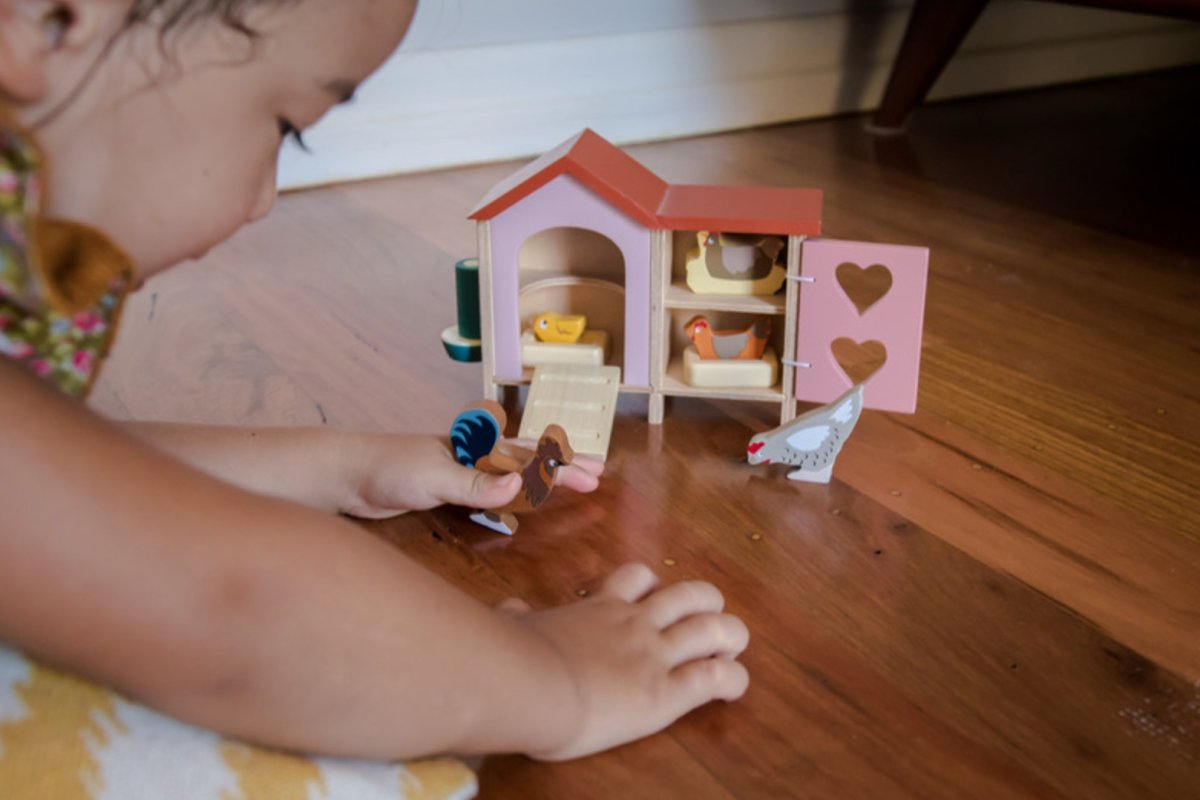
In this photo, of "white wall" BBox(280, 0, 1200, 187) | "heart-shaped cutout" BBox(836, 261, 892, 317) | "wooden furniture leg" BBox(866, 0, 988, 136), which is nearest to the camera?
"heart-shaped cutout" BBox(836, 261, 892, 317)

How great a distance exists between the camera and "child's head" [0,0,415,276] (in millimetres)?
515

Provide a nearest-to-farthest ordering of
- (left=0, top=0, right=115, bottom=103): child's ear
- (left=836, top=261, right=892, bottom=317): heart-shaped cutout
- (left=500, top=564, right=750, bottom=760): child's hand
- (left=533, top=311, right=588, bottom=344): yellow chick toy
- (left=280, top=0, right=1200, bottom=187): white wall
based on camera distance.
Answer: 1. (left=0, top=0, right=115, bottom=103): child's ear
2. (left=500, top=564, right=750, bottom=760): child's hand
3. (left=533, top=311, right=588, bottom=344): yellow chick toy
4. (left=836, top=261, right=892, bottom=317): heart-shaped cutout
5. (left=280, top=0, right=1200, bottom=187): white wall

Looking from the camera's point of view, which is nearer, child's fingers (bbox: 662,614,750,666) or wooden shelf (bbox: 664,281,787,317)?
child's fingers (bbox: 662,614,750,666)

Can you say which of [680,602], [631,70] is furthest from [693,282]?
A: [631,70]

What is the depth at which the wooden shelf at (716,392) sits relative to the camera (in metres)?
1.00

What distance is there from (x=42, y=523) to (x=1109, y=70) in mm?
2333

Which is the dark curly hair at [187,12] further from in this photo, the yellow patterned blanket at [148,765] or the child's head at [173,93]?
the yellow patterned blanket at [148,765]

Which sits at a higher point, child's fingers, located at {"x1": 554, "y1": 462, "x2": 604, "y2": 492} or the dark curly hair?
the dark curly hair

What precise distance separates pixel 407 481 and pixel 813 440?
0.30 meters

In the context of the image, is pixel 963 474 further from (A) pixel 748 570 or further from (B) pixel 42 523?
(B) pixel 42 523

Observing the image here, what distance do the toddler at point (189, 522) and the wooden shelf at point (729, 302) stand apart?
0.38 meters

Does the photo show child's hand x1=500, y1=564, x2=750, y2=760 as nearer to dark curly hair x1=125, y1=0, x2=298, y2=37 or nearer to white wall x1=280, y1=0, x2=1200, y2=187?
dark curly hair x1=125, y1=0, x2=298, y2=37

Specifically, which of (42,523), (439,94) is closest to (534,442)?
(42,523)

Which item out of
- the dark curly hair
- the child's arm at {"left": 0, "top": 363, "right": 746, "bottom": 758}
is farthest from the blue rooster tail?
the dark curly hair
